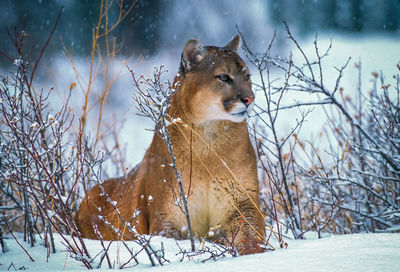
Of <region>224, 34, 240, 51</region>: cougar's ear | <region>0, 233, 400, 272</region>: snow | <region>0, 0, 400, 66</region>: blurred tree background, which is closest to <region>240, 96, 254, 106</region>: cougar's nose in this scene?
<region>224, 34, 240, 51</region>: cougar's ear

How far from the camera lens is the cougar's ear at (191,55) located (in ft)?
11.0

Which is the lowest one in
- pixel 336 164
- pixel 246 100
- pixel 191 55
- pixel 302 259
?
pixel 302 259

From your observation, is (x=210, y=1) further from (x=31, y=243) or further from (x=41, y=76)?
(x=31, y=243)

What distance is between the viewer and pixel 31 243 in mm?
2830

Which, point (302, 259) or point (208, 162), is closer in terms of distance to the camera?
point (302, 259)

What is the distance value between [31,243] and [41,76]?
1021cm

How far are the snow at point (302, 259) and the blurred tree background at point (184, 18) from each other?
1018 cm

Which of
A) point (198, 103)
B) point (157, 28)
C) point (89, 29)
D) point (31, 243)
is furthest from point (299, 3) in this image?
point (31, 243)

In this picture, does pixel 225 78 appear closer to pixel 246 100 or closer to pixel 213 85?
pixel 213 85

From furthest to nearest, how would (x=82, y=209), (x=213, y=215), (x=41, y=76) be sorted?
(x=41, y=76) < (x=82, y=209) < (x=213, y=215)

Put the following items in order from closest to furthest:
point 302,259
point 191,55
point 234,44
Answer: point 302,259 → point 191,55 → point 234,44

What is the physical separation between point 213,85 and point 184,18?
12.1 metres

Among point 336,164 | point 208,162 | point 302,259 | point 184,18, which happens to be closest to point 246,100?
point 208,162

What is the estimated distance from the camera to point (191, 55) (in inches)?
133
